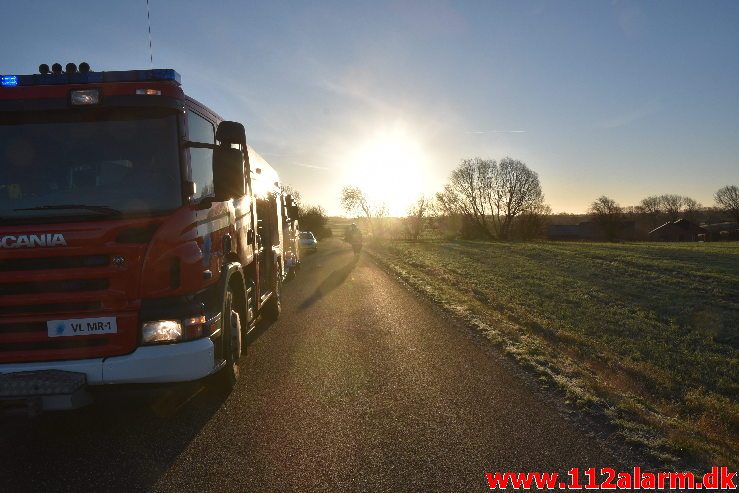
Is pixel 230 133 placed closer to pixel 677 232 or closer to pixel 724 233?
pixel 677 232

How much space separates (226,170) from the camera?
4508 mm

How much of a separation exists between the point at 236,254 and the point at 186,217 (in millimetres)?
1516

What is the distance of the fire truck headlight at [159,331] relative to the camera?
390cm

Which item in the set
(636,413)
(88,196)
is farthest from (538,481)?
(88,196)

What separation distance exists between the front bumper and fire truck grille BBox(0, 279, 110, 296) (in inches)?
21.1

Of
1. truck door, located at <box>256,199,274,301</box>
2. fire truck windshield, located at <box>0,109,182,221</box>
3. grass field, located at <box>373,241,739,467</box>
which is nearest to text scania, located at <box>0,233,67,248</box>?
fire truck windshield, located at <box>0,109,182,221</box>

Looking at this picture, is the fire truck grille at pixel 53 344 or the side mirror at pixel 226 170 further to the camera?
the side mirror at pixel 226 170

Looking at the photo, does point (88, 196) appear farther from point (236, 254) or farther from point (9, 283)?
point (236, 254)

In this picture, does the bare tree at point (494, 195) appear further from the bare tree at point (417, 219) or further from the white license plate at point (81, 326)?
the white license plate at point (81, 326)

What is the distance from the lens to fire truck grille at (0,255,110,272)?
374 cm

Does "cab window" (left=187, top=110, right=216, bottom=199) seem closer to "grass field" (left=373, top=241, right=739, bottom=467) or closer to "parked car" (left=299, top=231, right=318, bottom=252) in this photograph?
"grass field" (left=373, top=241, right=739, bottom=467)

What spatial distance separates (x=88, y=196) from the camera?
4043 millimetres

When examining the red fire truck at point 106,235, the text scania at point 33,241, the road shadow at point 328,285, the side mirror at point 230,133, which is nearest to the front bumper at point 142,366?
the red fire truck at point 106,235

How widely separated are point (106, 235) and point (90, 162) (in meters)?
0.78
